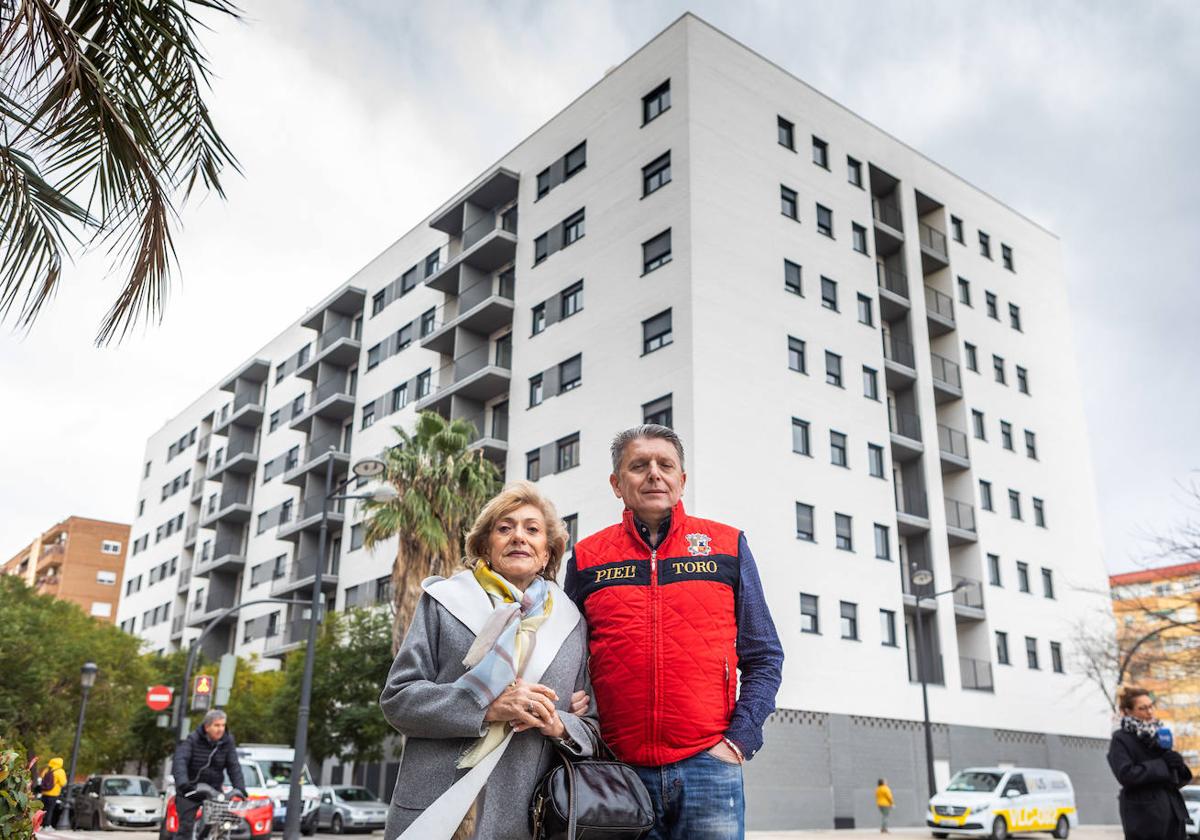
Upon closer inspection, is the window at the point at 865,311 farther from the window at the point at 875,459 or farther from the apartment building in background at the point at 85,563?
the apartment building in background at the point at 85,563

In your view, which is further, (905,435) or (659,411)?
(905,435)

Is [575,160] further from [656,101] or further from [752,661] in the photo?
[752,661]

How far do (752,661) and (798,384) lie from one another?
28.3m

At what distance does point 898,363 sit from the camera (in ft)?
120

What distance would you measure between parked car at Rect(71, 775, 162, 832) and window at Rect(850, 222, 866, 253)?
27.6 metres

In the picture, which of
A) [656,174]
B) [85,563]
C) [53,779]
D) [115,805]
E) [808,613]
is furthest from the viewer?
[85,563]

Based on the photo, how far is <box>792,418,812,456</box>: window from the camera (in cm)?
3106

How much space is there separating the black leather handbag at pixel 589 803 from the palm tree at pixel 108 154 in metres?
4.17

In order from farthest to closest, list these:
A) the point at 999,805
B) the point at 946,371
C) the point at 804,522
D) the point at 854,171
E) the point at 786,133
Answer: the point at 946,371, the point at 854,171, the point at 786,133, the point at 804,522, the point at 999,805

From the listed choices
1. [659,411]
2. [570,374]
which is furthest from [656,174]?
[659,411]

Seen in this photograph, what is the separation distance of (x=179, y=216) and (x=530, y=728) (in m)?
4.26

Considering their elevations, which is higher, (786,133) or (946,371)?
(786,133)

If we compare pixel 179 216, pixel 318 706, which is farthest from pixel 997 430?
pixel 179 216

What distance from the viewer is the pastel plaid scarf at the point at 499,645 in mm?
3459
